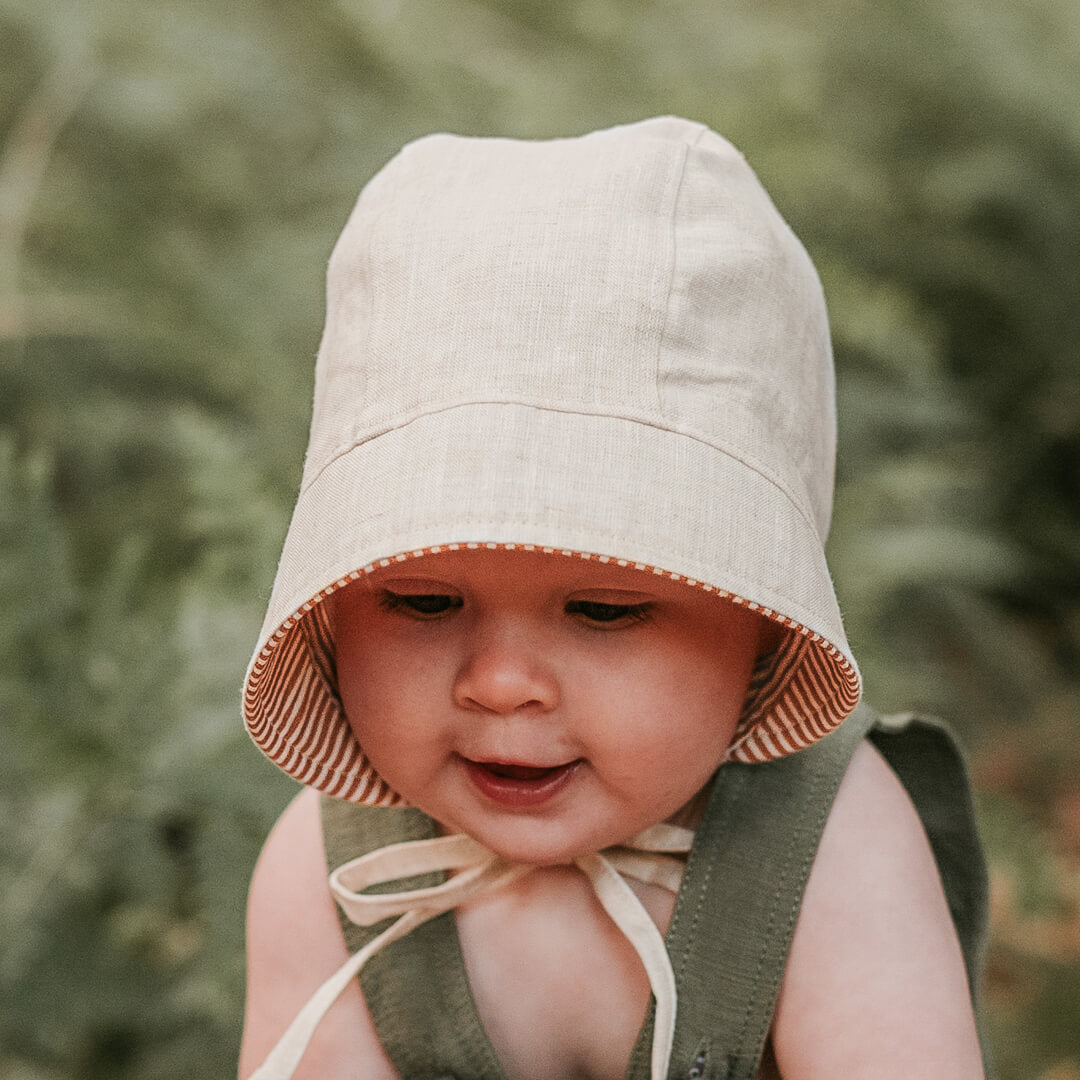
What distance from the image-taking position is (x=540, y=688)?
741 millimetres

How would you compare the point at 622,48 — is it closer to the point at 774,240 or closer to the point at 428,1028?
the point at 774,240

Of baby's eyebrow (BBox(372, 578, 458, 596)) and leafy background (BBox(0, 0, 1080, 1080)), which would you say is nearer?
baby's eyebrow (BBox(372, 578, 458, 596))

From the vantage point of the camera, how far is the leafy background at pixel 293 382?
1379mm

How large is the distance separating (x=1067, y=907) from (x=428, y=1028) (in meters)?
1.52

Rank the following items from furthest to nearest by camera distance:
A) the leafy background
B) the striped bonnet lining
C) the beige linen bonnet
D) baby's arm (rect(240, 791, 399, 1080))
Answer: the leafy background < baby's arm (rect(240, 791, 399, 1080)) < the striped bonnet lining < the beige linen bonnet

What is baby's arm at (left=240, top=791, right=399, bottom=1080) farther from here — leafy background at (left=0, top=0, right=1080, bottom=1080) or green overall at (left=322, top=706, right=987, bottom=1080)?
leafy background at (left=0, top=0, right=1080, bottom=1080)

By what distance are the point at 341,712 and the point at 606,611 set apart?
221mm

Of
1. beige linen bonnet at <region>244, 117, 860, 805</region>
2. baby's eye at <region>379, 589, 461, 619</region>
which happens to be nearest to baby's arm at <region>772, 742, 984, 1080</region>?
beige linen bonnet at <region>244, 117, 860, 805</region>

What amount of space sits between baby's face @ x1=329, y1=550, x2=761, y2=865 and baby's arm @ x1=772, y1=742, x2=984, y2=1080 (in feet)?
0.46

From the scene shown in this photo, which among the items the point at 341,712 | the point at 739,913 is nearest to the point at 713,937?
the point at 739,913

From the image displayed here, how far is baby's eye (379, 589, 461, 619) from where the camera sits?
2.57ft

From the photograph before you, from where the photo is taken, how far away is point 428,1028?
3.03 feet

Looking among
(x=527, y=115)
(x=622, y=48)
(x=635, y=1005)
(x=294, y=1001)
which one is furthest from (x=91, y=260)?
(x=635, y=1005)

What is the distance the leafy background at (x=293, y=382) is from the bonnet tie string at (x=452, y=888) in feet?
1.40
